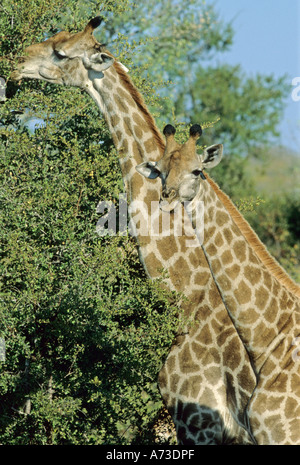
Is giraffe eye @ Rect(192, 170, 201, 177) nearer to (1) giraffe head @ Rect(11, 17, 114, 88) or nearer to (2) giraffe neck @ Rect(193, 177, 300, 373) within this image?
(2) giraffe neck @ Rect(193, 177, 300, 373)

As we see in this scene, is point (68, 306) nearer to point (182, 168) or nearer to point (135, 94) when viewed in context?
point (182, 168)

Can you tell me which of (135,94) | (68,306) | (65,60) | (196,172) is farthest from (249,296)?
(65,60)

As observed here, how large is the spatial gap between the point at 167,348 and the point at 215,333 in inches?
22.2

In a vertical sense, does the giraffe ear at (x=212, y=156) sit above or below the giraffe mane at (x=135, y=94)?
below

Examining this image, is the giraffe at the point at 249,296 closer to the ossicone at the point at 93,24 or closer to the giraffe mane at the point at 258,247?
the giraffe mane at the point at 258,247

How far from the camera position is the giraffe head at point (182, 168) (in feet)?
23.4

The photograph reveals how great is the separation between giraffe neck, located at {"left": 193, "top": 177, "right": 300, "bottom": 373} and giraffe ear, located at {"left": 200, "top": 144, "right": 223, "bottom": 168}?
0.85 ft

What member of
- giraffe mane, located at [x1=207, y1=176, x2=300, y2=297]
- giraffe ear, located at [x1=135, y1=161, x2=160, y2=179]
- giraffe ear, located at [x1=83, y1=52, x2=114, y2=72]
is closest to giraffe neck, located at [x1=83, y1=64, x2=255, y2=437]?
giraffe ear, located at [x1=83, y1=52, x2=114, y2=72]

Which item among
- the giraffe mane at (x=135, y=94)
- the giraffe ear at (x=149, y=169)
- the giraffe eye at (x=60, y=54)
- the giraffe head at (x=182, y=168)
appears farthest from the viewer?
the giraffe eye at (x=60, y=54)

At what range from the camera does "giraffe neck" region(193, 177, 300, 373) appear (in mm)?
7410

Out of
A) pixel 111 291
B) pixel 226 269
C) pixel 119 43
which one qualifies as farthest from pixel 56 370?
pixel 119 43

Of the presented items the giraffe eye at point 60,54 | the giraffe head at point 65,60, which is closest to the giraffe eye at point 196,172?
the giraffe head at point 65,60

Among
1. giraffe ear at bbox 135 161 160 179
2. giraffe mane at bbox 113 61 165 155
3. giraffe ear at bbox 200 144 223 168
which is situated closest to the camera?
giraffe ear at bbox 200 144 223 168

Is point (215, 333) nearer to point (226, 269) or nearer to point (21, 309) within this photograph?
point (226, 269)
